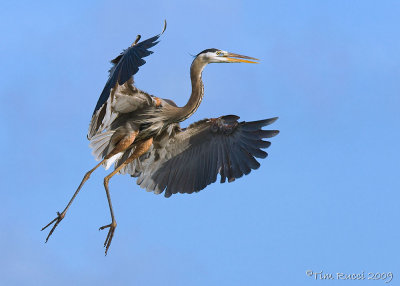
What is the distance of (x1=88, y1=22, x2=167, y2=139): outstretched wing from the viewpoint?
1341 centimetres

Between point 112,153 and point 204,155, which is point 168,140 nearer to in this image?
point 204,155

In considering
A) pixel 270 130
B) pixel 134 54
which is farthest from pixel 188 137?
pixel 134 54

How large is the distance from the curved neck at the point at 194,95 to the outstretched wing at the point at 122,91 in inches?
23.5

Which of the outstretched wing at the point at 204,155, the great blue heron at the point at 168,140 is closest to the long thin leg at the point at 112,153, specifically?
the great blue heron at the point at 168,140

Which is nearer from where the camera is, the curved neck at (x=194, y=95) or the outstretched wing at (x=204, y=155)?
the curved neck at (x=194, y=95)

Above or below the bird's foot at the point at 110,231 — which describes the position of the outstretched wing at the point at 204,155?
above

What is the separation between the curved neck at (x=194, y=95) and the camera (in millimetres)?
14711

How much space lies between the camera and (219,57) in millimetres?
15109

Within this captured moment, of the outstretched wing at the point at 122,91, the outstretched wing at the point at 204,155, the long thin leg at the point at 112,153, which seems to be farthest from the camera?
the outstretched wing at the point at 204,155

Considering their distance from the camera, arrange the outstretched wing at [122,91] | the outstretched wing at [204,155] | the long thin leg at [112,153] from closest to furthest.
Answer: the outstretched wing at [122,91] → the long thin leg at [112,153] → the outstretched wing at [204,155]

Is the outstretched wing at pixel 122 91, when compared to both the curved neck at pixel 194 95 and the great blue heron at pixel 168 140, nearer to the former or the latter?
the great blue heron at pixel 168 140

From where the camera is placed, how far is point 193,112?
14.8 m

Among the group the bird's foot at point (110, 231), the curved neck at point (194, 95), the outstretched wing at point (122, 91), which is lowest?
the bird's foot at point (110, 231)

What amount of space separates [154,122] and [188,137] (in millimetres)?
974
